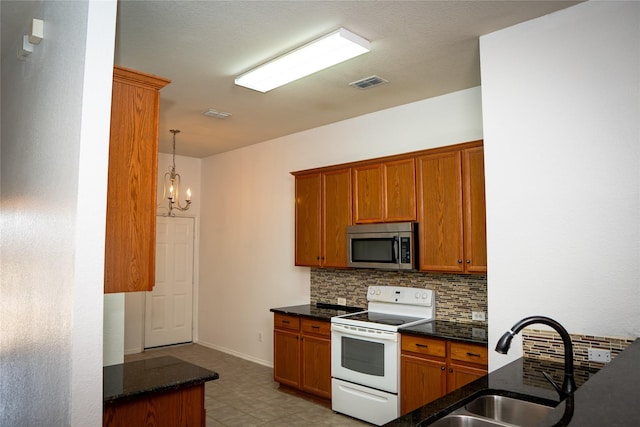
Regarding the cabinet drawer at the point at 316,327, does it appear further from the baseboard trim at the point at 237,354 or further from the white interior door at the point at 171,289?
the white interior door at the point at 171,289

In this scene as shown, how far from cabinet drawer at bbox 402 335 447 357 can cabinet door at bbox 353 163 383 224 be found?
1136mm

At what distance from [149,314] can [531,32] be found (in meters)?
6.08

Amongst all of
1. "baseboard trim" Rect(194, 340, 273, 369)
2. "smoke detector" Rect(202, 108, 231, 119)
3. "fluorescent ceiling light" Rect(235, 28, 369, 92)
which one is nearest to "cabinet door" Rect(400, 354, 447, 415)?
"fluorescent ceiling light" Rect(235, 28, 369, 92)

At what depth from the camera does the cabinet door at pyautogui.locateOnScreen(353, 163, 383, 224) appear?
424cm

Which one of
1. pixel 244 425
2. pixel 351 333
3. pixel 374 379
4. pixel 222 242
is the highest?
pixel 222 242

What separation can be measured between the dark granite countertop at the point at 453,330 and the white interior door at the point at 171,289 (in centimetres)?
439

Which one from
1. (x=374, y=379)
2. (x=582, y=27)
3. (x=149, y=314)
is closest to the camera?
(x=582, y=27)

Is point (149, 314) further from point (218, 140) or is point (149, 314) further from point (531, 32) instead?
point (531, 32)

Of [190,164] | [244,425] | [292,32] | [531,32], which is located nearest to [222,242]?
[190,164]

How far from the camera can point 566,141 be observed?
8.57 ft

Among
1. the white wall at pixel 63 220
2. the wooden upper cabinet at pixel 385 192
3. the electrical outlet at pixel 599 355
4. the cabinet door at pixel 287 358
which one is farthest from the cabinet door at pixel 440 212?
the white wall at pixel 63 220

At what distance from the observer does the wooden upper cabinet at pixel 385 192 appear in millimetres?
4004

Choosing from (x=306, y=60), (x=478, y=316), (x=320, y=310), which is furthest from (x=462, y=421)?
(x=320, y=310)

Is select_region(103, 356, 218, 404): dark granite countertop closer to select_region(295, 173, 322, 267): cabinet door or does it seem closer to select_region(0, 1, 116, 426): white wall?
select_region(0, 1, 116, 426): white wall
